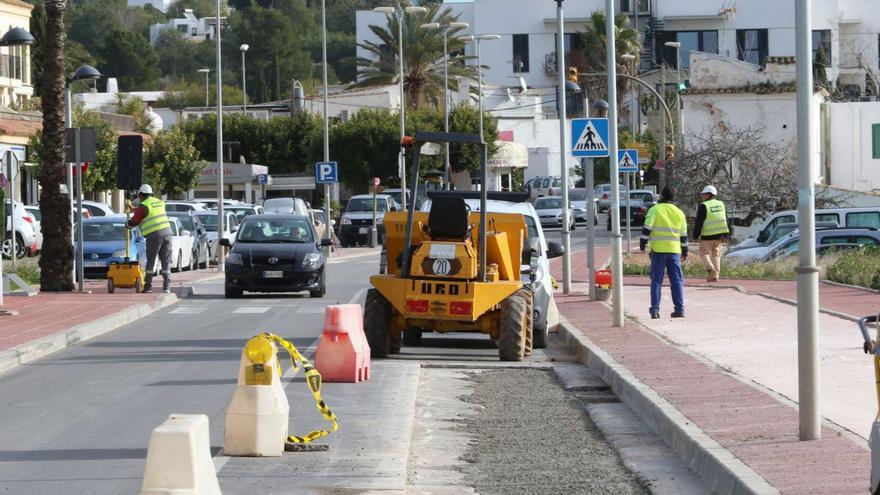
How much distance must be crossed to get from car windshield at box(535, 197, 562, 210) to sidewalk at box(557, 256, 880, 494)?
120 feet

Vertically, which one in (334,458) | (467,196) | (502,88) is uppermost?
(502,88)

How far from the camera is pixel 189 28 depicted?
173125mm

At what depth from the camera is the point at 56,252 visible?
28297 millimetres

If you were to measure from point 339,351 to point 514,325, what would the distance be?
2.97 m

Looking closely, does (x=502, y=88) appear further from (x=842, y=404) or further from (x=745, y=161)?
(x=842, y=404)

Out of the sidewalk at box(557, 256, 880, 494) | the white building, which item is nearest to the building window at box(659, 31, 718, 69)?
the white building

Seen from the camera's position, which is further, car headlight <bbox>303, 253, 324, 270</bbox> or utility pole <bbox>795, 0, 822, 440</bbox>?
car headlight <bbox>303, 253, 324, 270</bbox>

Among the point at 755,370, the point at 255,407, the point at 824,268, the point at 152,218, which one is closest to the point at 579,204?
the point at 824,268

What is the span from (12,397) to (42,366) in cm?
282

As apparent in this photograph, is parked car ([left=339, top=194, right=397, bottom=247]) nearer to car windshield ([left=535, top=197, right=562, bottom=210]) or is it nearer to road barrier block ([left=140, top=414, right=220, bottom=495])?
car windshield ([left=535, top=197, right=562, bottom=210])

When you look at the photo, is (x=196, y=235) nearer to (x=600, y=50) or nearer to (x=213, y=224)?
(x=213, y=224)

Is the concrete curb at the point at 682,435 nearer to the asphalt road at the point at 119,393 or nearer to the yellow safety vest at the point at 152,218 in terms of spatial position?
the asphalt road at the point at 119,393

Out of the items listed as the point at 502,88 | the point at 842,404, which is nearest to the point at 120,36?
the point at 502,88

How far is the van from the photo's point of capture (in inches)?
1385
